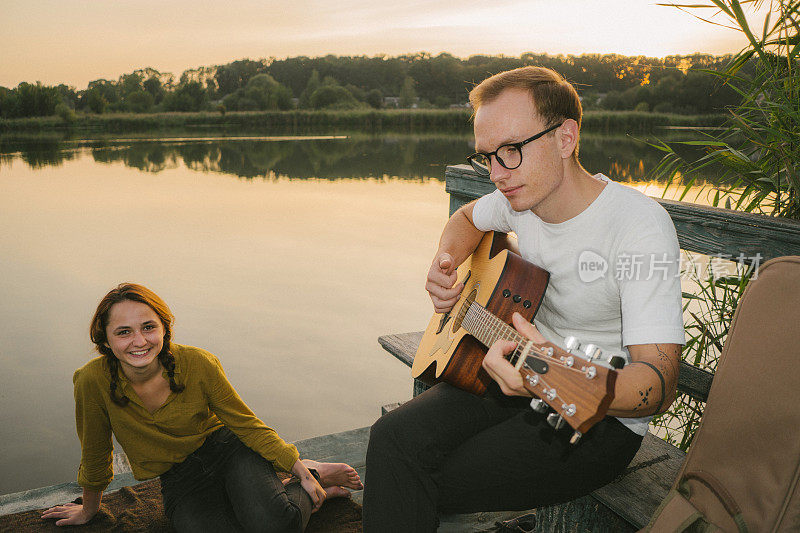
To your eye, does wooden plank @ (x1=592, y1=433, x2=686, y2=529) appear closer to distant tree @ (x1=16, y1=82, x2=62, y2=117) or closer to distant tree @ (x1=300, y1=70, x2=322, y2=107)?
distant tree @ (x1=16, y1=82, x2=62, y2=117)

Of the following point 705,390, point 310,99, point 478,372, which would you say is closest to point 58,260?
point 478,372

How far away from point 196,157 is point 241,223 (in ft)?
32.7

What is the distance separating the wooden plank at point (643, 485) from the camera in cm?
147

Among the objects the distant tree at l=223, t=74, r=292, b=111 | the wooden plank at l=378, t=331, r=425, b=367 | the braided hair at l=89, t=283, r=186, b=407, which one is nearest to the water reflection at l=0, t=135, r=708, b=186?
the wooden plank at l=378, t=331, r=425, b=367

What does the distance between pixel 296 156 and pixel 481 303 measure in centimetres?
1896

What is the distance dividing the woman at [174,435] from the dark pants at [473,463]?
76cm

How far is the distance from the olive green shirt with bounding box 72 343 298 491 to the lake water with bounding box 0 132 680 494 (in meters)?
1.72

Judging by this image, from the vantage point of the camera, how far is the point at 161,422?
7.22 feet

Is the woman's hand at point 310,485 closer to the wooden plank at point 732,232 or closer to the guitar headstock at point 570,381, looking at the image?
the guitar headstock at point 570,381

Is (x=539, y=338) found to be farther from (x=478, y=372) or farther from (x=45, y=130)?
(x=45, y=130)

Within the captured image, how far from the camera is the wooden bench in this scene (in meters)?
1.52

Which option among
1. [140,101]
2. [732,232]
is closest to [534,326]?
[732,232]

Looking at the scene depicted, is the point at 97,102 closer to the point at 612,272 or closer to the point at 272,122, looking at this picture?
the point at 272,122

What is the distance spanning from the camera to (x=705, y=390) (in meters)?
1.80
